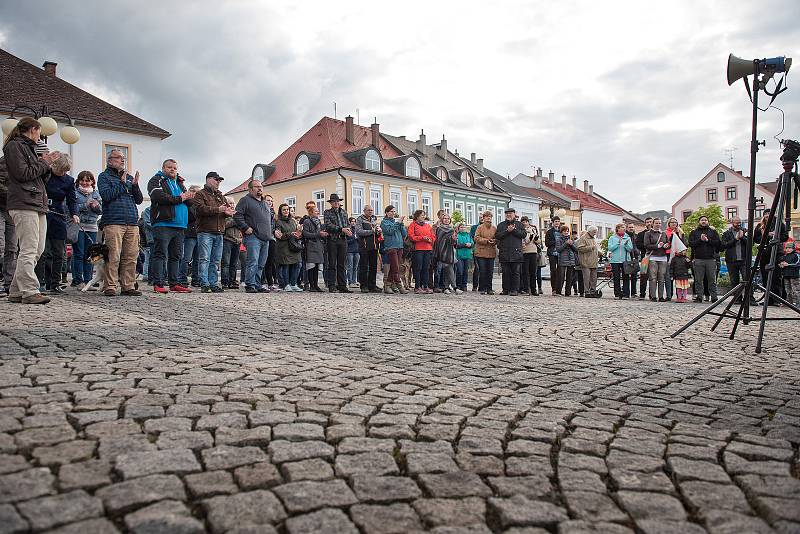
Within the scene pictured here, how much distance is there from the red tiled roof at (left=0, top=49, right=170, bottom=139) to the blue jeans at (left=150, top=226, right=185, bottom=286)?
82.4 feet

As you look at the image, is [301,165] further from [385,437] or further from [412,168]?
[385,437]

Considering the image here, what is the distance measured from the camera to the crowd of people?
8.12 m

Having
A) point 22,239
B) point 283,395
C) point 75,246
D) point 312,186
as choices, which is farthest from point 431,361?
point 312,186

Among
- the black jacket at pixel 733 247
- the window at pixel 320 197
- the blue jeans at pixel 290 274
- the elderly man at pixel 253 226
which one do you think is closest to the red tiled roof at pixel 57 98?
the window at pixel 320 197

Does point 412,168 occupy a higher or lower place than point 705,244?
higher

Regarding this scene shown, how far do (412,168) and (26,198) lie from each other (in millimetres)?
45396

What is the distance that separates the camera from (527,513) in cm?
201

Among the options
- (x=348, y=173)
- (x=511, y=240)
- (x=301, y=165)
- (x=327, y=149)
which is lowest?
(x=511, y=240)

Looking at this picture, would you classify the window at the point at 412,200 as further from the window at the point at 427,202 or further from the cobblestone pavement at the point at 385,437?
the cobblestone pavement at the point at 385,437

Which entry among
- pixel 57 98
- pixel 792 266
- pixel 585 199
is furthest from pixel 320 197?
pixel 585 199

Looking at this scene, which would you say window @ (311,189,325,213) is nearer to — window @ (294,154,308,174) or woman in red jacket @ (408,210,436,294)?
window @ (294,154,308,174)

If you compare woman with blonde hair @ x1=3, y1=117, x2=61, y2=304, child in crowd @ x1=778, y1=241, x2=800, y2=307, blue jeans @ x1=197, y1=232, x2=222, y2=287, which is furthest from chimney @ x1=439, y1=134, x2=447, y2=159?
woman with blonde hair @ x1=3, y1=117, x2=61, y2=304

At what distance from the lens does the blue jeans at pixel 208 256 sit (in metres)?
11.1

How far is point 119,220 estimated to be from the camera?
9.14 metres
